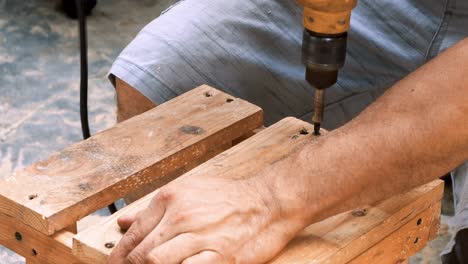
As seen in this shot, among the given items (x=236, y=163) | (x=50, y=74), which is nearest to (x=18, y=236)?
(x=236, y=163)

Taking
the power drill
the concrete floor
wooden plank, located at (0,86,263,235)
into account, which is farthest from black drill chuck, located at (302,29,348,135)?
the concrete floor

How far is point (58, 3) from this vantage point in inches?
125

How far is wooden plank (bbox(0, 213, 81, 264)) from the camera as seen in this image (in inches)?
47.8

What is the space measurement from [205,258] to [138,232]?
4.4 inches

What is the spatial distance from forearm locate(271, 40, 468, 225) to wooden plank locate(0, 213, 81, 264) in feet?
1.00

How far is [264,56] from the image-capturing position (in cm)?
160

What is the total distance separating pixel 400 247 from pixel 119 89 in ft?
1.99

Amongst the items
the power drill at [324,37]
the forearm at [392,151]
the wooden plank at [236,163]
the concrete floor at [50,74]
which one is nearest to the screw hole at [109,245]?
the wooden plank at [236,163]

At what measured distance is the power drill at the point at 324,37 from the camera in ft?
3.69

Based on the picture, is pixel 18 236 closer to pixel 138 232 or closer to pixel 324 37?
pixel 138 232

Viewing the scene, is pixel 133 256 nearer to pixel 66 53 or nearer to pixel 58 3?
pixel 66 53

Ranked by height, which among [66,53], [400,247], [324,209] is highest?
[324,209]

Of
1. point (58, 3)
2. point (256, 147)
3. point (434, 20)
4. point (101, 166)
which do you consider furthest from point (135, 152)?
point (58, 3)

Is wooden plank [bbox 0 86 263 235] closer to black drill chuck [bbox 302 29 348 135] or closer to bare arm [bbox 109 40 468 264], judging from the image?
bare arm [bbox 109 40 468 264]
